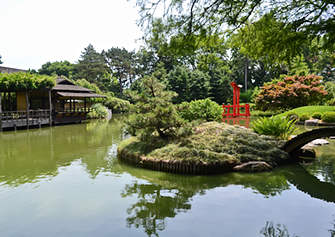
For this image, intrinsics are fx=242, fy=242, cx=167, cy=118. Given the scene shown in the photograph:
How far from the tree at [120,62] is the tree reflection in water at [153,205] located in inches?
1659

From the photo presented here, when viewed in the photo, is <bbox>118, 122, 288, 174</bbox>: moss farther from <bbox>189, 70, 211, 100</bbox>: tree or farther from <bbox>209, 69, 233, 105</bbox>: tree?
<bbox>209, 69, 233, 105</bbox>: tree

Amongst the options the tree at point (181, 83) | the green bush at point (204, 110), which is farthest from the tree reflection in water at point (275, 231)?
the tree at point (181, 83)

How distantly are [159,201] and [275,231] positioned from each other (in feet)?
6.98

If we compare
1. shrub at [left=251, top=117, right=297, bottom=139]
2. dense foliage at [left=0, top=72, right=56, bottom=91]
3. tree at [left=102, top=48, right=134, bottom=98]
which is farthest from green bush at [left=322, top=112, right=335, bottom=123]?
tree at [left=102, top=48, right=134, bottom=98]

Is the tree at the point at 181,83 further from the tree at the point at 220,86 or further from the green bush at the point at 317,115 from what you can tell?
the green bush at the point at 317,115

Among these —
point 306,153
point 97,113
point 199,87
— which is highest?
point 199,87

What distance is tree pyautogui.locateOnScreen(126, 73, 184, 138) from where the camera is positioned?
754cm

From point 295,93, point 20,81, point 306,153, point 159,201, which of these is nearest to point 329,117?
point 295,93

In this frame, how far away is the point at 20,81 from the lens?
1617 cm

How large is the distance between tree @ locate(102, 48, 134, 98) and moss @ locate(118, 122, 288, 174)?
130 ft

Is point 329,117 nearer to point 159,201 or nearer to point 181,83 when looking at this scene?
point 159,201

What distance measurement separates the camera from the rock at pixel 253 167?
643 cm

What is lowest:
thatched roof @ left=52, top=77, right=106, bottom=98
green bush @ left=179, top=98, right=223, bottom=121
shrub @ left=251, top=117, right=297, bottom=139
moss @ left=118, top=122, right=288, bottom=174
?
moss @ left=118, top=122, right=288, bottom=174

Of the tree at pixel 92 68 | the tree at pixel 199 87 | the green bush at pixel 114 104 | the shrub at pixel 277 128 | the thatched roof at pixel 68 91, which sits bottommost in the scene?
the shrub at pixel 277 128
